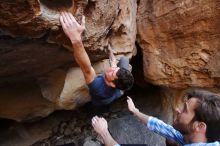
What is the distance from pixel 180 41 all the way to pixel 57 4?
111 cm

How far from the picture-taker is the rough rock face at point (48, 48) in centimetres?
165

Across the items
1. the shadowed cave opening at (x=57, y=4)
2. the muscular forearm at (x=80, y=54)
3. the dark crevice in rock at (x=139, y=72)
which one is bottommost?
the dark crevice in rock at (x=139, y=72)

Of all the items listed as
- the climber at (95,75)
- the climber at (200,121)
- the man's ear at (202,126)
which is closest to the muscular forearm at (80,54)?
the climber at (95,75)

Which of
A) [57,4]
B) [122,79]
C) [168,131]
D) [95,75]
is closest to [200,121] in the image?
[168,131]

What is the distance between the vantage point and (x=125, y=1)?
235 cm

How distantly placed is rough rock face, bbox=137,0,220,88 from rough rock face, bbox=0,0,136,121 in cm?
17

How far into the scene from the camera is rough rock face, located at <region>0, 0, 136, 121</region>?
1654mm

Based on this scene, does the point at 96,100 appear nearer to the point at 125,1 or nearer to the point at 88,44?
the point at 88,44

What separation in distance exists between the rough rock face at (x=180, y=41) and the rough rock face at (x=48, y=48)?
0.55 ft

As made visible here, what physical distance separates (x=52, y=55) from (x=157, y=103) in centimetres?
124

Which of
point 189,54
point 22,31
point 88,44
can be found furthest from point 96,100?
point 189,54

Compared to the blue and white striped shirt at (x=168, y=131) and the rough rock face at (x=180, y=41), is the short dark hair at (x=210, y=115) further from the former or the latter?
the rough rock face at (x=180, y=41)

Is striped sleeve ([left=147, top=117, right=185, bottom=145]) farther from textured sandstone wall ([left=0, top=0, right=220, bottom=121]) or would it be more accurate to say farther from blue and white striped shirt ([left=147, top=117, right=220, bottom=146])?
textured sandstone wall ([left=0, top=0, right=220, bottom=121])

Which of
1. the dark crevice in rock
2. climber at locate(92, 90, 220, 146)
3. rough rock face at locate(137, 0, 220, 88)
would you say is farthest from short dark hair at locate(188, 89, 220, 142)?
the dark crevice in rock
